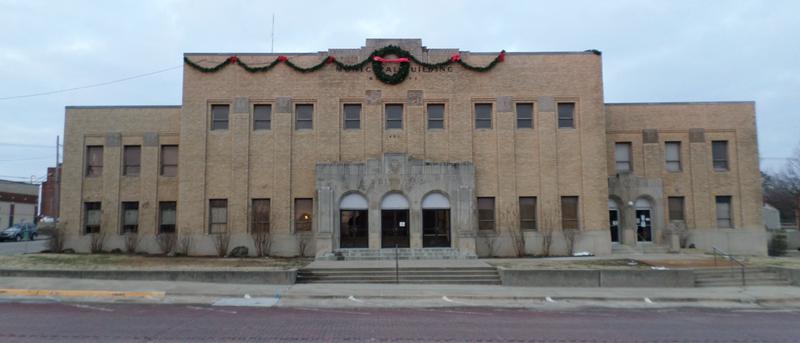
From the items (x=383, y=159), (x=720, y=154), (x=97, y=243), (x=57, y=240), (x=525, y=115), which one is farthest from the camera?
(x=720, y=154)

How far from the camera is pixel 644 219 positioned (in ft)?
104

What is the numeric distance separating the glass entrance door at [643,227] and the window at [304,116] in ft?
62.2

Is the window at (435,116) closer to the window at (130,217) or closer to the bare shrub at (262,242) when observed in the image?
the bare shrub at (262,242)

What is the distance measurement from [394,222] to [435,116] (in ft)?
20.1

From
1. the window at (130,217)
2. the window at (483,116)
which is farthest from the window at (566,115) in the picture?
the window at (130,217)

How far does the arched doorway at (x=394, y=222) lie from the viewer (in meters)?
27.9

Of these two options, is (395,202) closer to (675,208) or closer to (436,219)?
(436,219)

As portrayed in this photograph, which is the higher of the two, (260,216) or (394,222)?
(260,216)

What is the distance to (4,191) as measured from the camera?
224ft

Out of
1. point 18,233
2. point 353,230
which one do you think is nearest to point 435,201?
point 353,230

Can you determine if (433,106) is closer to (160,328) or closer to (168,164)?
(168,164)

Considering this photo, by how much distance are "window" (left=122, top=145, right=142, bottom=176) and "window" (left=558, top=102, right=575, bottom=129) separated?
76.5 ft

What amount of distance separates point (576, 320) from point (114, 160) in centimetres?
2745

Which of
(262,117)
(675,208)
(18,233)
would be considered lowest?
Result: (18,233)
